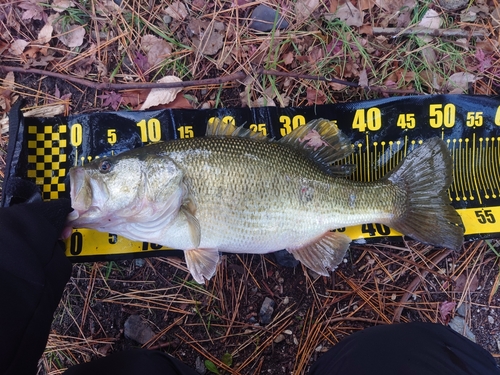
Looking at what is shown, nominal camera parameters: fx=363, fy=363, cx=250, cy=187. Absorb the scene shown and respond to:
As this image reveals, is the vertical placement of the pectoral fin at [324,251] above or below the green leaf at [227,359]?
above

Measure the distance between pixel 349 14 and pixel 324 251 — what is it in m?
1.86

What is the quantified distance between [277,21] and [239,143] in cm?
120

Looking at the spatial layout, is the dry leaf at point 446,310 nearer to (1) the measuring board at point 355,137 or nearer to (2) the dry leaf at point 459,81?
(1) the measuring board at point 355,137

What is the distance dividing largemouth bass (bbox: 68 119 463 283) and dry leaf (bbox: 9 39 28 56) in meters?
1.37

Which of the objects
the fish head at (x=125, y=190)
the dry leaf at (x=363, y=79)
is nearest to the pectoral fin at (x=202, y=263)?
the fish head at (x=125, y=190)

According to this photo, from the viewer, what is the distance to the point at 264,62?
2.82 meters

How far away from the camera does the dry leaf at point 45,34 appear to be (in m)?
2.77

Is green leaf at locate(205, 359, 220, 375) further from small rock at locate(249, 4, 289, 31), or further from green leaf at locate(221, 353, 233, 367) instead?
small rock at locate(249, 4, 289, 31)

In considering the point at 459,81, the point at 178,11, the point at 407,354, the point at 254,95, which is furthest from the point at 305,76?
the point at 407,354

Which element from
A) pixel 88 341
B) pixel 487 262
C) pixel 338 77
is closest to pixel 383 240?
pixel 487 262

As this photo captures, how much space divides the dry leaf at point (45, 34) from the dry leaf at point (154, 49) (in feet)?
2.29

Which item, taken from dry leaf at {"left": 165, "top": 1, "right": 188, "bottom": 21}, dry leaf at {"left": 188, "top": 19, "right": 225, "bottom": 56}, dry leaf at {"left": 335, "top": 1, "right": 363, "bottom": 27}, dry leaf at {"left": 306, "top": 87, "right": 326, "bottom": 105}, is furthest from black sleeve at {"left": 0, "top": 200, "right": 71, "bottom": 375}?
dry leaf at {"left": 335, "top": 1, "right": 363, "bottom": 27}

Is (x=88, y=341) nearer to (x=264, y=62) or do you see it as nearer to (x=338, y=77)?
(x=264, y=62)

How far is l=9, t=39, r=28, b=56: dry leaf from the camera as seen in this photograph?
274 cm
